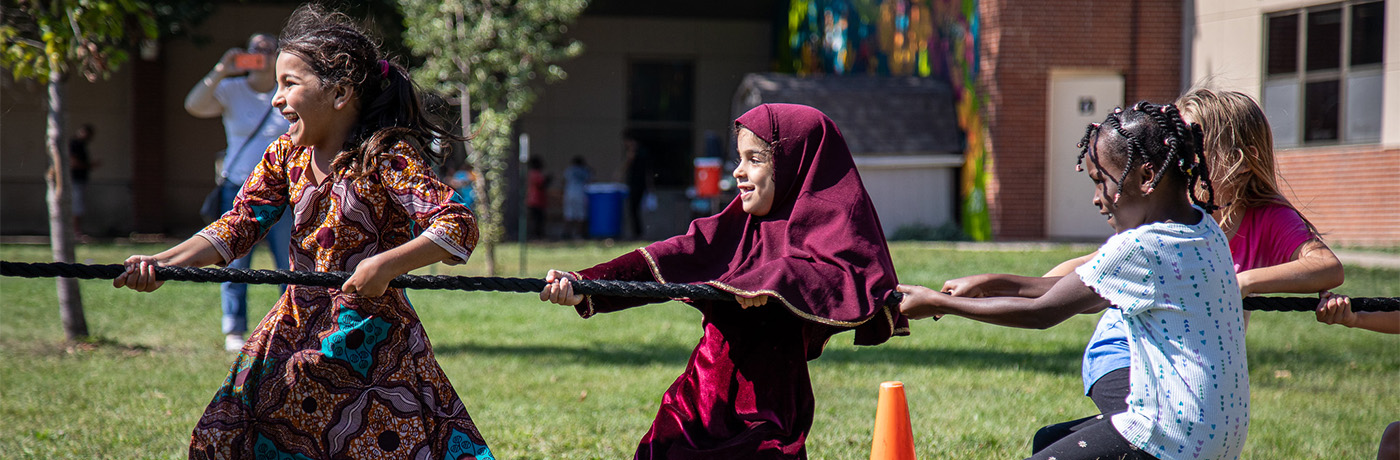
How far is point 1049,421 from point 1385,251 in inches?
418

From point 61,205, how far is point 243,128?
60.3 inches

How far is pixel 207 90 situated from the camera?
6504 mm

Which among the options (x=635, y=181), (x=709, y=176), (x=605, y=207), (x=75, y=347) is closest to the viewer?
(x=75, y=347)

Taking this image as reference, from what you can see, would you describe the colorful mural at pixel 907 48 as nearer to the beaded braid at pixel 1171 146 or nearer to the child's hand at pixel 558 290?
the beaded braid at pixel 1171 146

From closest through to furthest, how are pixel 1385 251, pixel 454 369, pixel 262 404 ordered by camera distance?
pixel 262 404
pixel 454 369
pixel 1385 251

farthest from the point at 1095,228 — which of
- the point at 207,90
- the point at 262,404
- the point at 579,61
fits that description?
the point at 262,404

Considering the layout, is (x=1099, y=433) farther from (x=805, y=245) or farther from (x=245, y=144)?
(x=245, y=144)

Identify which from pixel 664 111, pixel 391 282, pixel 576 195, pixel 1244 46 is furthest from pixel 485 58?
pixel 391 282

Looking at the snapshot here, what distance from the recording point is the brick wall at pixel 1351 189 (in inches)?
565

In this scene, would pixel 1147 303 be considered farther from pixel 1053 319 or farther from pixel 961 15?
pixel 961 15

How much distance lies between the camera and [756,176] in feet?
9.10

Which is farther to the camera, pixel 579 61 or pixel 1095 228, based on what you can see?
pixel 579 61

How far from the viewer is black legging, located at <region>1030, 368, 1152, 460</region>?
2.50 metres

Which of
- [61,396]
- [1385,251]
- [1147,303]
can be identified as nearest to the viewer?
[1147,303]
